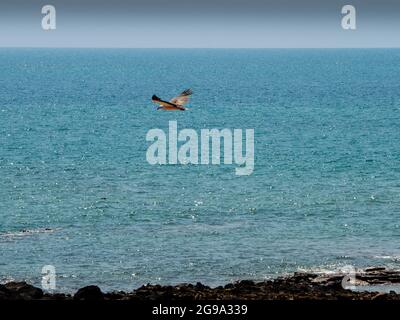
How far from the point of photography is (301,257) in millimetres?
55531

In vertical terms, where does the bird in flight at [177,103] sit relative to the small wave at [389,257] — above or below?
above

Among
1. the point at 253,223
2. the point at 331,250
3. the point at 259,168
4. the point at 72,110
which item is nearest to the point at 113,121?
the point at 72,110

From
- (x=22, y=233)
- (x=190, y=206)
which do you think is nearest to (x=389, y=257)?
(x=22, y=233)

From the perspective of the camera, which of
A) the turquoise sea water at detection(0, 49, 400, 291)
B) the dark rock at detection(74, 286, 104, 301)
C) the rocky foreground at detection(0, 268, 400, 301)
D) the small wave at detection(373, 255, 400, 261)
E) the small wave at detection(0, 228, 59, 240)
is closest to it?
the dark rock at detection(74, 286, 104, 301)

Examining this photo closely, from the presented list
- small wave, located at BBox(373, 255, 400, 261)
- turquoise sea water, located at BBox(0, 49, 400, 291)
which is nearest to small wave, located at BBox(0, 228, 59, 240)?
turquoise sea water, located at BBox(0, 49, 400, 291)

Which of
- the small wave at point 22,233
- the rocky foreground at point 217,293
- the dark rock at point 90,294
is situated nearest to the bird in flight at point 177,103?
the rocky foreground at point 217,293

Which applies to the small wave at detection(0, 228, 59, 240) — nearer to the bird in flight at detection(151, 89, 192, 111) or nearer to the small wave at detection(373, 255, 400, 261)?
the small wave at detection(373, 255, 400, 261)

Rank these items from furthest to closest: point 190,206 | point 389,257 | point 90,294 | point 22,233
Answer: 1. point 190,206
2. point 22,233
3. point 389,257
4. point 90,294

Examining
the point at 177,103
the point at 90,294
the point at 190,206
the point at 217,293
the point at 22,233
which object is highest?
the point at 177,103

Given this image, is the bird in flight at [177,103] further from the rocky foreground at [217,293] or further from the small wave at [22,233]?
the small wave at [22,233]

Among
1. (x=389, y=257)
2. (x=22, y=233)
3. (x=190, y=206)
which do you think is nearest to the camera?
(x=389, y=257)

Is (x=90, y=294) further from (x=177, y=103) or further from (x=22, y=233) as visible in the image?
(x=22, y=233)
